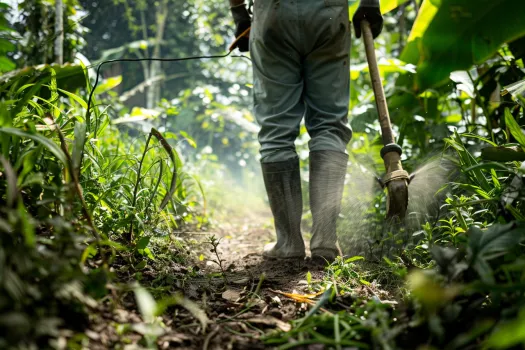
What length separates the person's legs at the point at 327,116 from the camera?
1.83 metres

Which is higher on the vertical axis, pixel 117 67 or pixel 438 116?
pixel 117 67

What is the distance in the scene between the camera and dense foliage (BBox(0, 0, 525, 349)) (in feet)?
2.49

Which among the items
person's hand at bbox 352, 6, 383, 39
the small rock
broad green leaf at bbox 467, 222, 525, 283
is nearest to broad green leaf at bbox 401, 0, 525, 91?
person's hand at bbox 352, 6, 383, 39

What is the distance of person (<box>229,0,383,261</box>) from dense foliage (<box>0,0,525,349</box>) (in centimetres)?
28

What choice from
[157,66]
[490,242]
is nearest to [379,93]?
[490,242]

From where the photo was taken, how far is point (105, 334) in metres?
0.82

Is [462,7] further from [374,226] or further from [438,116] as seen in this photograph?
[438,116]

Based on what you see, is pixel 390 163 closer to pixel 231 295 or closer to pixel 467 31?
pixel 467 31

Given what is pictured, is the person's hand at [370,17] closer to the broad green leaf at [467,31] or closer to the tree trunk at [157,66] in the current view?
the broad green leaf at [467,31]

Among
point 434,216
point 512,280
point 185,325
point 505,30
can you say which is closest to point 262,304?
point 185,325

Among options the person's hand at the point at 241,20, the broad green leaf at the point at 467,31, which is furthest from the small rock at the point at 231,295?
the person's hand at the point at 241,20

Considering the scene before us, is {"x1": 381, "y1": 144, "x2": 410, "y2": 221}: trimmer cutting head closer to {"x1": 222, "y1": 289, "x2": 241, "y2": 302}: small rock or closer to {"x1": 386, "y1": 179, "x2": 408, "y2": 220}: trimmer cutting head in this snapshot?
{"x1": 386, "y1": 179, "x2": 408, "y2": 220}: trimmer cutting head

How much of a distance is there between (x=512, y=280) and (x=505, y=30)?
1069 mm

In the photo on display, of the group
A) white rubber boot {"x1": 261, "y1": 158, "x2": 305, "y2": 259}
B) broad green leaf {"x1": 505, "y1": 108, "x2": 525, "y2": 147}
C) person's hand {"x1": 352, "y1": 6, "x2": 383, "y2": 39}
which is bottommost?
white rubber boot {"x1": 261, "y1": 158, "x2": 305, "y2": 259}
